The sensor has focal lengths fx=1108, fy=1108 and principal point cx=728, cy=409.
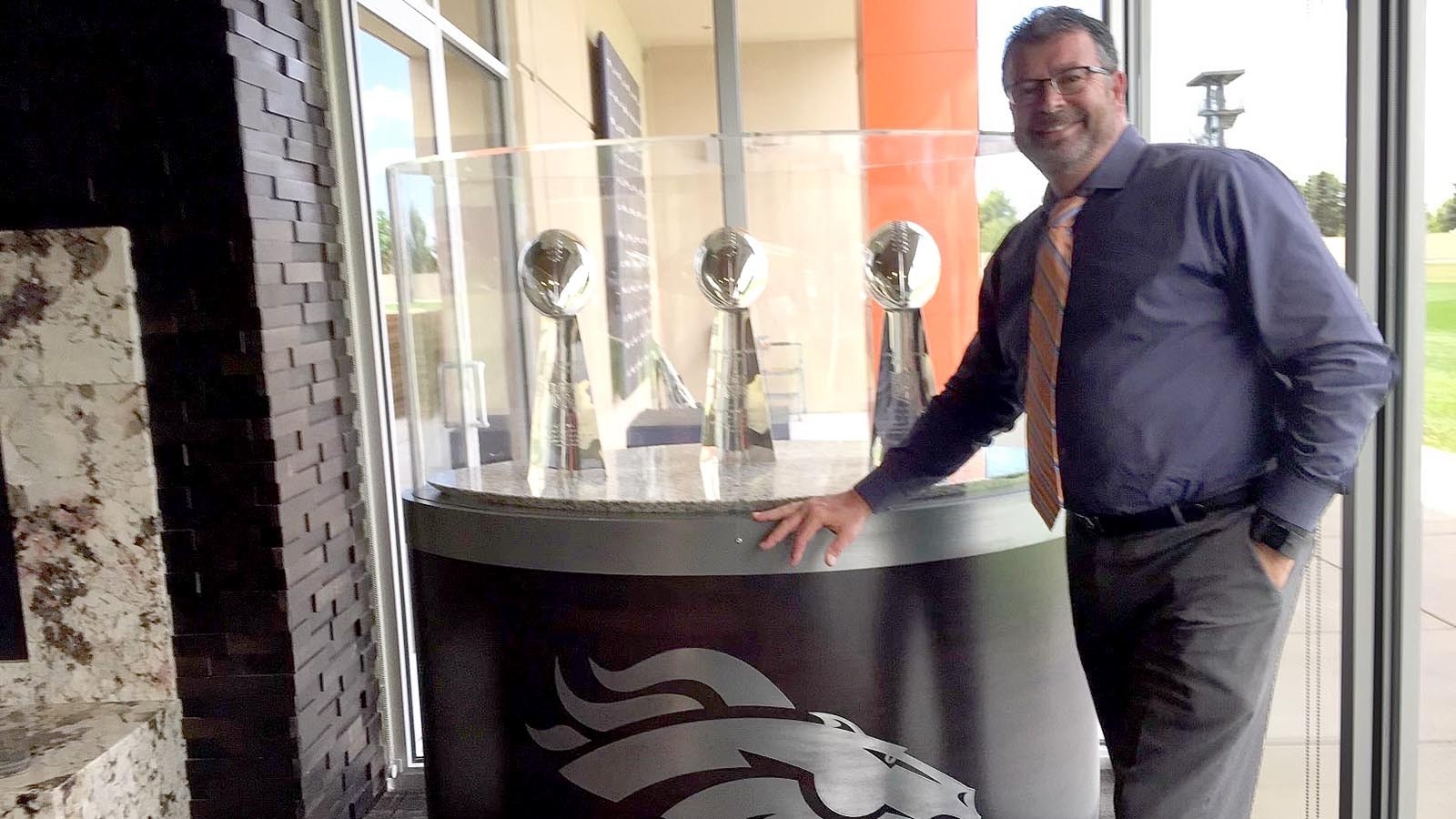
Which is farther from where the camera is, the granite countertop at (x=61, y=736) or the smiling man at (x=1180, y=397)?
the granite countertop at (x=61, y=736)

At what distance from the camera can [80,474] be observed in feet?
7.53

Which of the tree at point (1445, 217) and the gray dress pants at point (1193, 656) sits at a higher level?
the tree at point (1445, 217)

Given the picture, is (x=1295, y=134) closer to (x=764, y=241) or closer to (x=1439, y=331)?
(x=1439, y=331)

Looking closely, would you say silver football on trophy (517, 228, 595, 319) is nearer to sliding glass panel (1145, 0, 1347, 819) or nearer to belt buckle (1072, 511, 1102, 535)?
belt buckle (1072, 511, 1102, 535)

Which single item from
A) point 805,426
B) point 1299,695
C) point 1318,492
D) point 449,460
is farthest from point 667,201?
point 1299,695

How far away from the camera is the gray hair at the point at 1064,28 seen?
5.04ft

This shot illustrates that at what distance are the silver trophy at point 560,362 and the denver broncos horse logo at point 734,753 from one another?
42cm

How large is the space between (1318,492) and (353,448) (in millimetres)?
2154

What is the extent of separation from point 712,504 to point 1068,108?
813mm

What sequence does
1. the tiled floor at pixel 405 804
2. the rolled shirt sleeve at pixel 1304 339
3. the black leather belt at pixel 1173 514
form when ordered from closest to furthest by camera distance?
the rolled shirt sleeve at pixel 1304 339 → the black leather belt at pixel 1173 514 → the tiled floor at pixel 405 804

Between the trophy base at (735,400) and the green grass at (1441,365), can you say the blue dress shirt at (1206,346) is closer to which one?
the green grass at (1441,365)

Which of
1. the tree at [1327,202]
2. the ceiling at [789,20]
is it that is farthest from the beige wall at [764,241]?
the ceiling at [789,20]

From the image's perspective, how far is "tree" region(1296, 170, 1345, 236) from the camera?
1697 mm

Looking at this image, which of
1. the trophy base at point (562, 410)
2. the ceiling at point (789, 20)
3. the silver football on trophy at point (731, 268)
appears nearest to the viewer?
the silver football on trophy at point (731, 268)
